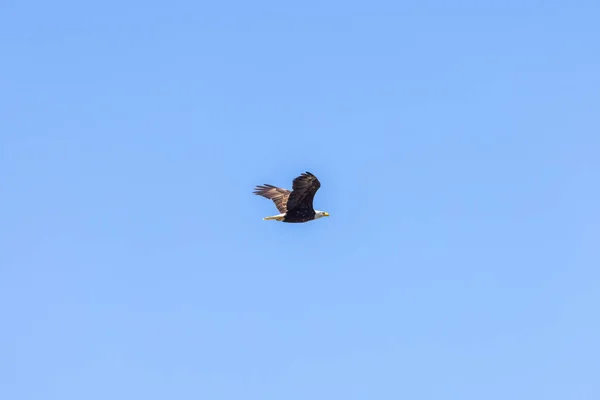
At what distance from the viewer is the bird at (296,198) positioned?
73.8m

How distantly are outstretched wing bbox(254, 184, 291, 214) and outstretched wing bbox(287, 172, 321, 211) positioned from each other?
2.40 m

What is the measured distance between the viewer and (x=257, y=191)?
80.2 metres

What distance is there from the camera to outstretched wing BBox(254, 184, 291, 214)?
79094mm

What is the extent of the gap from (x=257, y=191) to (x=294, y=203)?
492cm

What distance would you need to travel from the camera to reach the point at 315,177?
73.0 meters

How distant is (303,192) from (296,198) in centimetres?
83

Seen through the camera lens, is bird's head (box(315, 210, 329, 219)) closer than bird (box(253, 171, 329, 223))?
No

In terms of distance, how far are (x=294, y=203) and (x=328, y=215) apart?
325cm

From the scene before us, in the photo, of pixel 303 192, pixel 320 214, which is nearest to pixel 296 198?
pixel 303 192

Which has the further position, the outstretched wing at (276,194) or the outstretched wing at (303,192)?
the outstretched wing at (276,194)

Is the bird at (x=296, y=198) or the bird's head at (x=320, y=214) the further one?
the bird's head at (x=320, y=214)

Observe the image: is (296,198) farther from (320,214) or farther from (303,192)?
(320,214)

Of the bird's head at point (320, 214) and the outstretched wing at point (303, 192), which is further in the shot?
the bird's head at point (320, 214)

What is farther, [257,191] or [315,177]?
[257,191]
